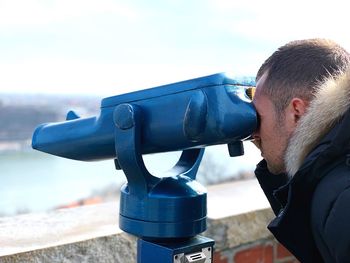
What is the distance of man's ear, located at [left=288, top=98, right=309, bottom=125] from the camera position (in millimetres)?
1127

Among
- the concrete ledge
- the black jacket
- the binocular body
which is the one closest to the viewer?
the black jacket

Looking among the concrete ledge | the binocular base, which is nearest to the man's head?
the binocular base

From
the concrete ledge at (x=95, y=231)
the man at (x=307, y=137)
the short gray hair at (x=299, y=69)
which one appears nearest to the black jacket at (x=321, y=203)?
the man at (x=307, y=137)

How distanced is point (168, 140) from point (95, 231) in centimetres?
52

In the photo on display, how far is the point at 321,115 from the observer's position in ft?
3.49

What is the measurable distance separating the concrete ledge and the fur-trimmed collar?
583mm

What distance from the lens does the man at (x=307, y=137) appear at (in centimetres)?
97

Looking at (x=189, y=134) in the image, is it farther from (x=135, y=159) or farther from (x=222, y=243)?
(x=222, y=243)

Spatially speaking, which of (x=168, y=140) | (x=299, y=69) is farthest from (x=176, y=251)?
(x=299, y=69)

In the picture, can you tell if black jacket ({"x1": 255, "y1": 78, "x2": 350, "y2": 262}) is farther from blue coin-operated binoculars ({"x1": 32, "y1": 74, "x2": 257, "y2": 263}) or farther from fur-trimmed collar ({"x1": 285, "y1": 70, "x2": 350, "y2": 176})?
blue coin-operated binoculars ({"x1": 32, "y1": 74, "x2": 257, "y2": 263})

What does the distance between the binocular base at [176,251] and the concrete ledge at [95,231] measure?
292 millimetres

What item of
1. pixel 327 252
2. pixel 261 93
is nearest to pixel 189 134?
pixel 261 93

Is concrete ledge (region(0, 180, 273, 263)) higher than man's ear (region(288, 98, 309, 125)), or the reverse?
man's ear (region(288, 98, 309, 125))

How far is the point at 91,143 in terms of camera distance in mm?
1181
